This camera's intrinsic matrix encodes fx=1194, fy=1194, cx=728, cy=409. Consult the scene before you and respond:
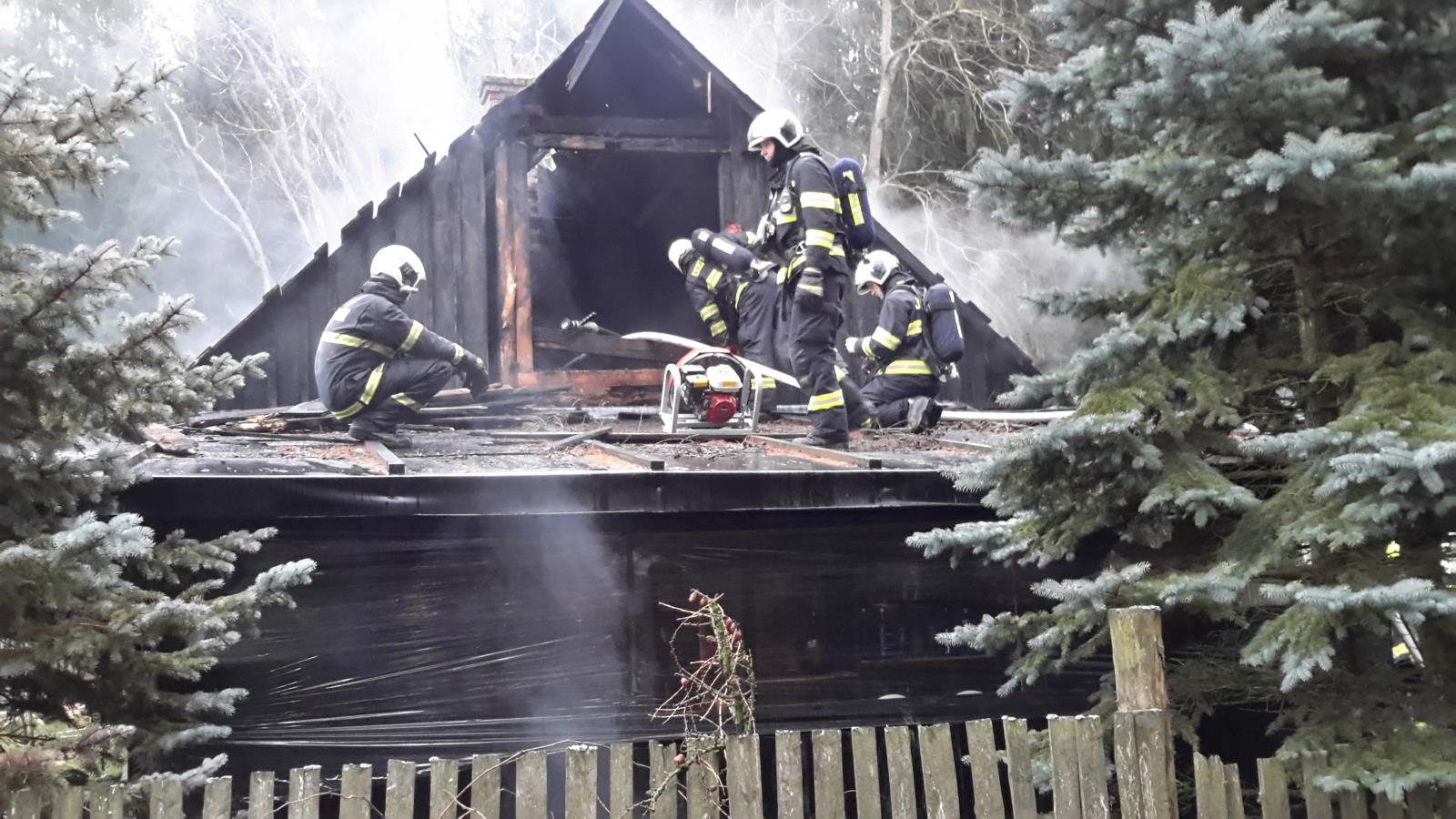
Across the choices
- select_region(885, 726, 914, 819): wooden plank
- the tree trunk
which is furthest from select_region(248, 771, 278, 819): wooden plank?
the tree trunk

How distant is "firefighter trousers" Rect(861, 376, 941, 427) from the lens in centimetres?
1014

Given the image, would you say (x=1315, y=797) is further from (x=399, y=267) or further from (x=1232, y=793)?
(x=399, y=267)

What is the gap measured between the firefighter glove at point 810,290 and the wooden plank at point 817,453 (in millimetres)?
918

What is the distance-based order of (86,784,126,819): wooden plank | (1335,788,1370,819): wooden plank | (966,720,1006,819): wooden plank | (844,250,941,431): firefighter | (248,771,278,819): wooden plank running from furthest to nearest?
(844,250,941,431): firefighter, (1335,788,1370,819): wooden plank, (966,720,1006,819): wooden plank, (248,771,278,819): wooden plank, (86,784,126,819): wooden plank

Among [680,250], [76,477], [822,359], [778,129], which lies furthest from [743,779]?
[680,250]

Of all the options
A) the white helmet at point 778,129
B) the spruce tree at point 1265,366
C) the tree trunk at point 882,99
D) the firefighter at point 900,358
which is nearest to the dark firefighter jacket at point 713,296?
the firefighter at point 900,358

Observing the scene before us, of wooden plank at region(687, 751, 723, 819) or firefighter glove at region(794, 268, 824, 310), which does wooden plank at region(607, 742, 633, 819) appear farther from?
firefighter glove at region(794, 268, 824, 310)

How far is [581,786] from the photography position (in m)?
3.62

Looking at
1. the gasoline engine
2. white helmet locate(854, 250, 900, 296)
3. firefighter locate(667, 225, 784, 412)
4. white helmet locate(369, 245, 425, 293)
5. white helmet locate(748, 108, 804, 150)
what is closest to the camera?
white helmet locate(748, 108, 804, 150)

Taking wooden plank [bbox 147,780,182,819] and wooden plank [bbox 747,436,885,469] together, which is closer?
wooden plank [bbox 147,780,182,819]

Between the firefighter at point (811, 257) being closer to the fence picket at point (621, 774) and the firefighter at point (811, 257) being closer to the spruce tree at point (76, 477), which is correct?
the spruce tree at point (76, 477)

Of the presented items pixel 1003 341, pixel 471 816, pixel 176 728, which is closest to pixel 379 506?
pixel 176 728

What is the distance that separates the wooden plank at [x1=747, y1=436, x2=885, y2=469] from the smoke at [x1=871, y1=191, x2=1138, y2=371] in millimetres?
10483

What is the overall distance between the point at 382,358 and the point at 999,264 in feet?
40.6
